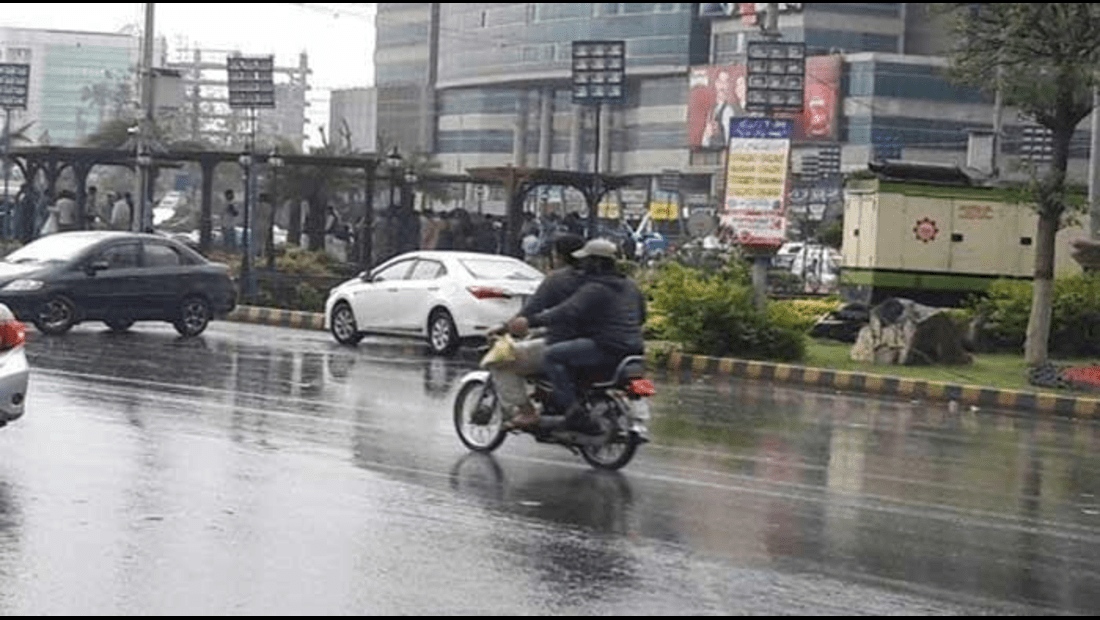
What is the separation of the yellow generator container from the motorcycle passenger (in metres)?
18.2

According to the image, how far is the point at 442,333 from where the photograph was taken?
80.4 feet

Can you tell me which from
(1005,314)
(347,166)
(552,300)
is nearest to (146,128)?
(347,166)

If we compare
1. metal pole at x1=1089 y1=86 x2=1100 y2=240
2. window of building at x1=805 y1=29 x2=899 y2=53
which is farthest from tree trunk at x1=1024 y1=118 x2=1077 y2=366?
window of building at x1=805 y1=29 x2=899 y2=53

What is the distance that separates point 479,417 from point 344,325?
12.9 metres

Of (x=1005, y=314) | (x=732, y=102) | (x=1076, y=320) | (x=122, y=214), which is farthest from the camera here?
(x=732, y=102)

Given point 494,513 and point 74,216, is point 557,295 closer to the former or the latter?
point 494,513

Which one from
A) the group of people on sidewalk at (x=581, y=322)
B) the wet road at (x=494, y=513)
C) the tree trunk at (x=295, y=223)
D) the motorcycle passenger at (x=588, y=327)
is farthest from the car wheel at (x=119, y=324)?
the tree trunk at (x=295, y=223)

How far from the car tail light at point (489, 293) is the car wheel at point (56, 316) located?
208 inches

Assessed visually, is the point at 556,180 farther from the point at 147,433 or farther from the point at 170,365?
the point at 147,433

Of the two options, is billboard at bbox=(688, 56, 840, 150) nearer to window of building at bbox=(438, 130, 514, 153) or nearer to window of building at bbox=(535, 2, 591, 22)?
window of building at bbox=(535, 2, 591, 22)

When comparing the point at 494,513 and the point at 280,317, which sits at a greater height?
the point at 494,513

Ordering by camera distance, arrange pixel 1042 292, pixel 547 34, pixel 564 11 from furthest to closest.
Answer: pixel 547 34, pixel 564 11, pixel 1042 292

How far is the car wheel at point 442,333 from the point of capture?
79.9 ft

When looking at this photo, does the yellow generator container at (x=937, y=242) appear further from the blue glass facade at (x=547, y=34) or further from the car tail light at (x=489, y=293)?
the blue glass facade at (x=547, y=34)
